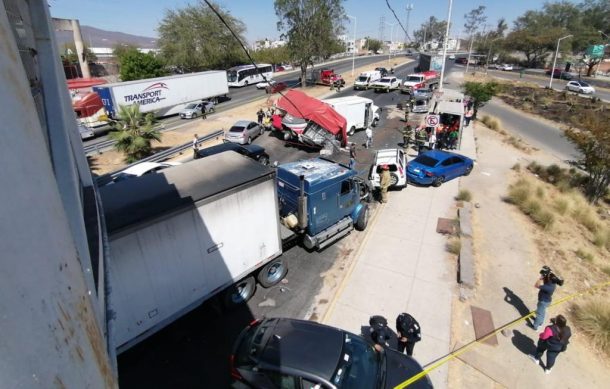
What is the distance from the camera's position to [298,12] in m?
39.2

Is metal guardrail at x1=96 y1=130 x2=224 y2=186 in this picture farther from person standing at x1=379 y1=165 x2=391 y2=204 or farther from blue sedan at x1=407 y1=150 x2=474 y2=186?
blue sedan at x1=407 y1=150 x2=474 y2=186

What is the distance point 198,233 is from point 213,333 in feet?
9.06

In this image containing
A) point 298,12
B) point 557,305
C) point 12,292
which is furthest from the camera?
point 298,12

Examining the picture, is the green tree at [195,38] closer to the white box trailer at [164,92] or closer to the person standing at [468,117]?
the white box trailer at [164,92]

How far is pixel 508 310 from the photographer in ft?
27.6

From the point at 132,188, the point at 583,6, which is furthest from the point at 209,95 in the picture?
the point at 583,6

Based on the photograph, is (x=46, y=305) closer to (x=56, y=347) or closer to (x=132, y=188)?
(x=56, y=347)

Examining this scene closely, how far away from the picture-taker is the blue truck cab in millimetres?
9336

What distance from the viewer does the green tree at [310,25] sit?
3884 cm

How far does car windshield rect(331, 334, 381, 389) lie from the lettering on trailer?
26.1 meters

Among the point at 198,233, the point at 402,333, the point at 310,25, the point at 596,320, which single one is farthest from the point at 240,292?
the point at 310,25

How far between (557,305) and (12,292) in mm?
10968

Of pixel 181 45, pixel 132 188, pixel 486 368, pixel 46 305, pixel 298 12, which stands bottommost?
pixel 486 368

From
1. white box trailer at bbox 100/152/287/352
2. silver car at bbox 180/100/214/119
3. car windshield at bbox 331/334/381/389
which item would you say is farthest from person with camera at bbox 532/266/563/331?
silver car at bbox 180/100/214/119
